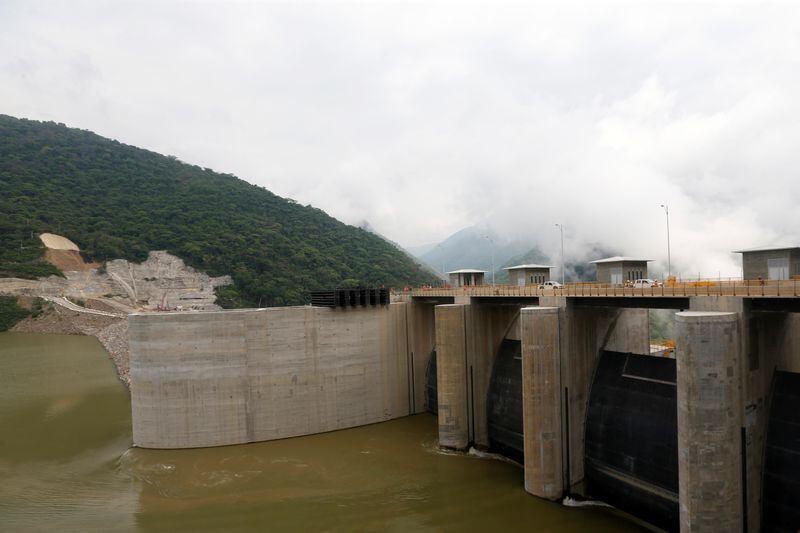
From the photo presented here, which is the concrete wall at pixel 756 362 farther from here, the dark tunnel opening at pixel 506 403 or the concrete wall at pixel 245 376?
the concrete wall at pixel 245 376

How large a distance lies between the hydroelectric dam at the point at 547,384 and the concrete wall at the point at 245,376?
9cm

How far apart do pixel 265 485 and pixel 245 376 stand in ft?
24.7

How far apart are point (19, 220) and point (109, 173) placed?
31.3 meters

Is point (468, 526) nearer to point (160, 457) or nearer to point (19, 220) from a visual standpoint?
point (160, 457)

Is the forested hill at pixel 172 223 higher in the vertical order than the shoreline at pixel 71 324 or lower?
higher

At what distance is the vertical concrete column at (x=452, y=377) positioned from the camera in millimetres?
25875

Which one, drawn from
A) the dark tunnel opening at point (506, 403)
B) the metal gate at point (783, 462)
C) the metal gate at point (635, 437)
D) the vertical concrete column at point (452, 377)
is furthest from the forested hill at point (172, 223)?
the metal gate at point (783, 462)

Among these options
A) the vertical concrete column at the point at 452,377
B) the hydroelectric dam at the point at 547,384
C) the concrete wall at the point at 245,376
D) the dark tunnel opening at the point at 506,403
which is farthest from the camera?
the concrete wall at the point at 245,376

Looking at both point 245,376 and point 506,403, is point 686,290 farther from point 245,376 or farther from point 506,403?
point 245,376

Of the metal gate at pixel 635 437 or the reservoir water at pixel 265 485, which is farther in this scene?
the reservoir water at pixel 265 485

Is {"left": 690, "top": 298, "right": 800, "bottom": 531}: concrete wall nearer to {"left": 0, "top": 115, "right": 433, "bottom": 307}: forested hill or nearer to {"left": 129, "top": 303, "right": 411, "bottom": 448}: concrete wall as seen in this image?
{"left": 129, "top": 303, "right": 411, "bottom": 448}: concrete wall

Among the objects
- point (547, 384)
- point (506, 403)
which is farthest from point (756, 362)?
point (506, 403)

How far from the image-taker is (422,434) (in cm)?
2908

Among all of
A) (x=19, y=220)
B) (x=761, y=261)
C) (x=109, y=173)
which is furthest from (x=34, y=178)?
(x=761, y=261)
